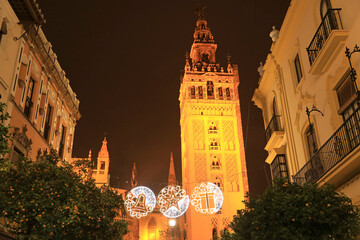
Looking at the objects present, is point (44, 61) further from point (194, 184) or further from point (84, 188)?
point (194, 184)

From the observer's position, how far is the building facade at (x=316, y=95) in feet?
35.4

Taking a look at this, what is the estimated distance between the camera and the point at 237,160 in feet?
174

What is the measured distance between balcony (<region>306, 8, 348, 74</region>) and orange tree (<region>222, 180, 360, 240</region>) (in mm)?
4375

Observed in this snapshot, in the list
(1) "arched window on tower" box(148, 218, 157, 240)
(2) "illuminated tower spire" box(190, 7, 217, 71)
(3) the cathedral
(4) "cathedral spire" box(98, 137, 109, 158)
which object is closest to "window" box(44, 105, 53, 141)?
(3) the cathedral

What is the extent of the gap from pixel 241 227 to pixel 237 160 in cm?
4224

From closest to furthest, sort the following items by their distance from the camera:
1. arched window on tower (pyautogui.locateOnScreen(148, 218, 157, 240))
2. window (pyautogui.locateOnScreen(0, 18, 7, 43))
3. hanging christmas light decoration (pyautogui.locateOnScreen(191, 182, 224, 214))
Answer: window (pyautogui.locateOnScreen(0, 18, 7, 43)) → hanging christmas light decoration (pyautogui.locateOnScreen(191, 182, 224, 214)) → arched window on tower (pyautogui.locateOnScreen(148, 218, 157, 240))

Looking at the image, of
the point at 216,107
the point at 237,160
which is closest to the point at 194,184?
the point at 237,160

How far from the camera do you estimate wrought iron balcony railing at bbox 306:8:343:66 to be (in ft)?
37.8

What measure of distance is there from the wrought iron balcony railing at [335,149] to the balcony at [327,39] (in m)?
2.06

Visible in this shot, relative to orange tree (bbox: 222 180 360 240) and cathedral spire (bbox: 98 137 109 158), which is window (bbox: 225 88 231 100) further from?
orange tree (bbox: 222 180 360 240)

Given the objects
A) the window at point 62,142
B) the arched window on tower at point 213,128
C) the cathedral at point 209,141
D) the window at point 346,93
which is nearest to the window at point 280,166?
the window at point 346,93

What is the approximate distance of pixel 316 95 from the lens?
13.6m

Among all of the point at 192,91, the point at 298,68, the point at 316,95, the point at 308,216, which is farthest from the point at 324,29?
the point at 192,91

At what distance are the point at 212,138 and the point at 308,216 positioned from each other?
149 ft
